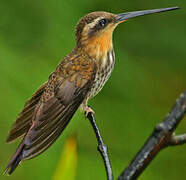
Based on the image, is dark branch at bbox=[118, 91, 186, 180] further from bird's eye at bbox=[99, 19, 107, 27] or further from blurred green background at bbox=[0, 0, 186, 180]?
blurred green background at bbox=[0, 0, 186, 180]

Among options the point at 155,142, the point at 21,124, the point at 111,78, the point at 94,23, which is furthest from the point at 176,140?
the point at 111,78

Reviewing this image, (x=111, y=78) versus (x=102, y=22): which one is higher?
(x=102, y=22)

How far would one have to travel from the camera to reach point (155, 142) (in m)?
1.13

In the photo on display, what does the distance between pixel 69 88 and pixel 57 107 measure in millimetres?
142

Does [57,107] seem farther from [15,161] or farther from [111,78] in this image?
[111,78]

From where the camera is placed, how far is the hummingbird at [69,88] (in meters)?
1.80

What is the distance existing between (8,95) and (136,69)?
3.29ft

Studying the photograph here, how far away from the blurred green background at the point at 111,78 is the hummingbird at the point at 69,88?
2.94ft

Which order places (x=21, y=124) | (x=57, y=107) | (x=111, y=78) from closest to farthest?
(x=21, y=124) < (x=57, y=107) < (x=111, y=78)

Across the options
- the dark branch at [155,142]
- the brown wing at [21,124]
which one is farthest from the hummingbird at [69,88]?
the dark branch at [155,142]

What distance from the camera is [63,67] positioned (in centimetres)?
216

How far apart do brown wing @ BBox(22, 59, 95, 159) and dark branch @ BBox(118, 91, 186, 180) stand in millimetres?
570

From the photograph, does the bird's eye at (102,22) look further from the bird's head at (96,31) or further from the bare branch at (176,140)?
the bare branch at (176,140)

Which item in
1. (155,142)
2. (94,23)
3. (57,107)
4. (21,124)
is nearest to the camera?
(155,142)
